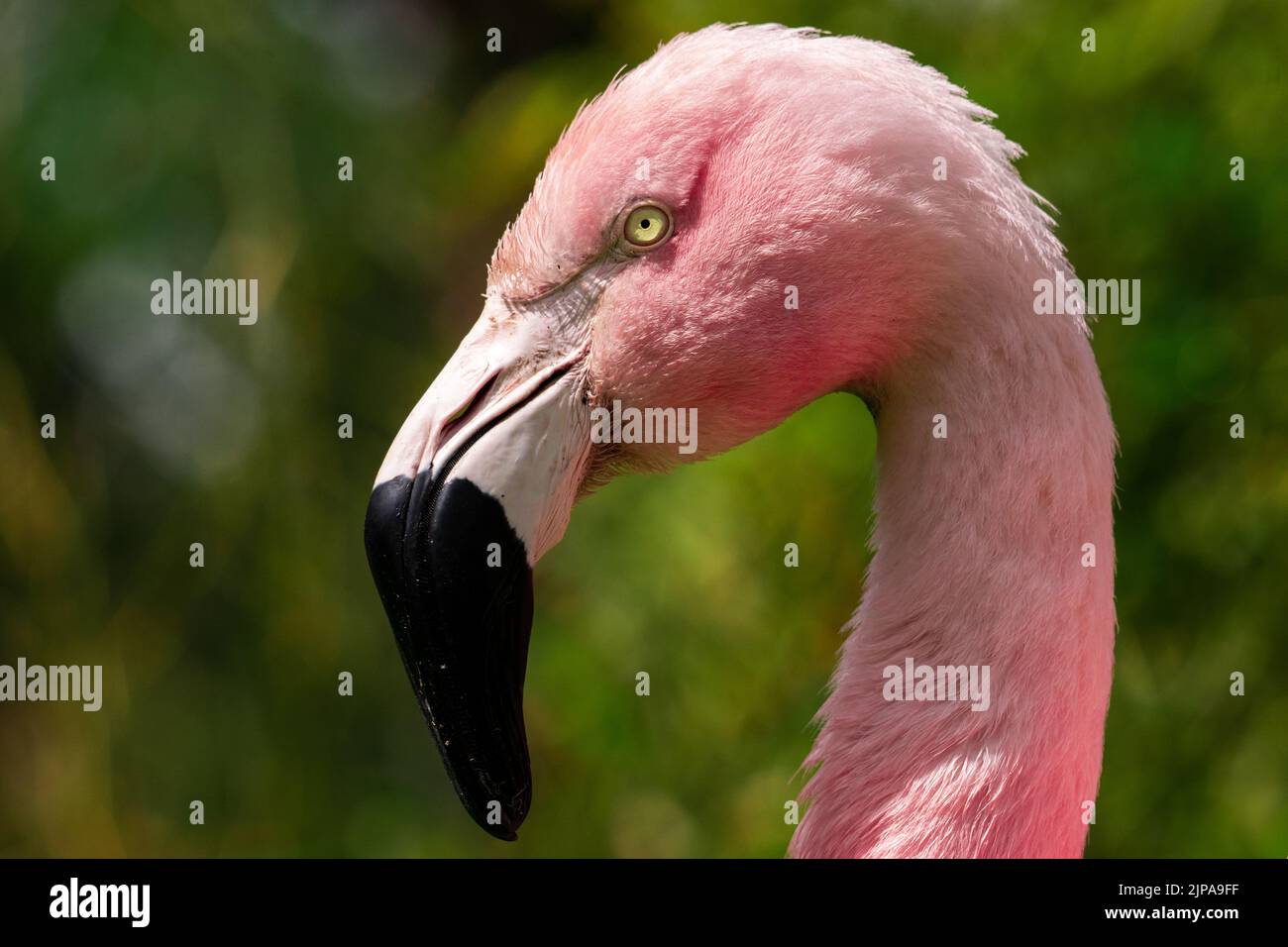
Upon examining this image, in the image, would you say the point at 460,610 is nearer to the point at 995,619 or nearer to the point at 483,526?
the point at 483,526

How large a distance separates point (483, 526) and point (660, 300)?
0.39 meters

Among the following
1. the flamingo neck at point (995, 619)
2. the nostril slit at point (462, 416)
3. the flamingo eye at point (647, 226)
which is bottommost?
the flamingo neck at point (995, 619)

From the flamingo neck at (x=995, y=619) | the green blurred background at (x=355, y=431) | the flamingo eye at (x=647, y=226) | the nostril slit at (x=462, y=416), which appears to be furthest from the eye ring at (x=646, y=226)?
the green blurred background at (x=355, y=431)

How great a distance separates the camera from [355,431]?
628cm

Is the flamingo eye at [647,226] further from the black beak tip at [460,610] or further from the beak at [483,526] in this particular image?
the black beak tip at [460,610]

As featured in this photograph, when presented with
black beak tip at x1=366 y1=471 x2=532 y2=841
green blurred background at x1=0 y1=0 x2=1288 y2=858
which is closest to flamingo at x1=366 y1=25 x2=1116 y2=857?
black beak tip at x1=366 y1=471 x2=532 y2=841

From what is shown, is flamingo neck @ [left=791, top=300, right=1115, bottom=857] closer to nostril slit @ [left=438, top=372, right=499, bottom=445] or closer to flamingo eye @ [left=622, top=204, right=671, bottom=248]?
flamingo eye @ [left=622, top=204, right=671, bottom=248]

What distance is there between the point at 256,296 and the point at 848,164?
4.63 metres

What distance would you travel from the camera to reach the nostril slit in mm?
1755

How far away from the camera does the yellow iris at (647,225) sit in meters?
1.77

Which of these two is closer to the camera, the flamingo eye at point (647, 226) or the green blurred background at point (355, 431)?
the flamingo eye at point (647, 226)

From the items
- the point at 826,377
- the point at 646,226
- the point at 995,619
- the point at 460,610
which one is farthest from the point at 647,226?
the point at 995,619
